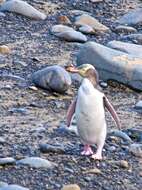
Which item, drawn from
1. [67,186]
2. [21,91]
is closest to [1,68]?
[21,91]

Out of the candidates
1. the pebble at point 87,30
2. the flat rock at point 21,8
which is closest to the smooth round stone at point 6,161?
the pebble at point 87,30

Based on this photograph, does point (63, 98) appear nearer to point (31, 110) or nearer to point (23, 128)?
point (31, 110)

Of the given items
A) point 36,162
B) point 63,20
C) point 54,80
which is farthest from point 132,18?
point 36,162

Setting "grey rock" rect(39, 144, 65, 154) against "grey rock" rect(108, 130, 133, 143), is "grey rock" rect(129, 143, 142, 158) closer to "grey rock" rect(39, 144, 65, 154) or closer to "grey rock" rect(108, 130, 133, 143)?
"grey rock" rect(108, 130, 133, 143)

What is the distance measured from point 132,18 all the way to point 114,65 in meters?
2.86

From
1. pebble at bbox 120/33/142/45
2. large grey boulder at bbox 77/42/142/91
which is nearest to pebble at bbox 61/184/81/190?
large grey boulder at bbox 77/42/142/91

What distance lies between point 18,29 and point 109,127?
3.29 meters

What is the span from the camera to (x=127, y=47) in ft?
29.0

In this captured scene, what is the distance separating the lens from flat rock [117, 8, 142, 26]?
34.8 ft

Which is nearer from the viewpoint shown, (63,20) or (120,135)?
(120,135)

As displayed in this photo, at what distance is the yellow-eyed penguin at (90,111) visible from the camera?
18.3 feet

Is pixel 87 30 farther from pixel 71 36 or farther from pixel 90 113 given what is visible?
pixel 90 113

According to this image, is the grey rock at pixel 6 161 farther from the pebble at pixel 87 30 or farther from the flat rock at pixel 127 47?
the pebble at pixel 87 30

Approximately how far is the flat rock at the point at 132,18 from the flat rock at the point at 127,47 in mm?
1611
